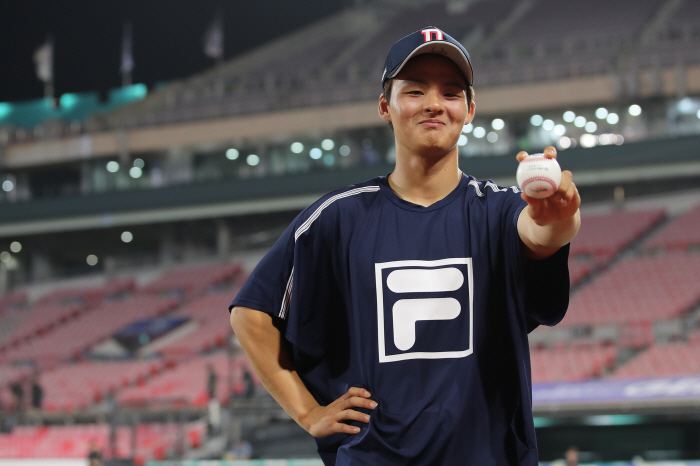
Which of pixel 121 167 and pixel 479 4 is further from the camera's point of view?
pixel 479 4

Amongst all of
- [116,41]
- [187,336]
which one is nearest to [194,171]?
[116,41]

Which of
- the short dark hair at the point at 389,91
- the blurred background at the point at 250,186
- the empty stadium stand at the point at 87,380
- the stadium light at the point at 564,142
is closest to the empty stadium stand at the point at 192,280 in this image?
the blurred background at the point at 250,186

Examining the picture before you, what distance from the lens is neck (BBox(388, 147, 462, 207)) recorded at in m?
2.20

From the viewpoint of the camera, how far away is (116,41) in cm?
3491

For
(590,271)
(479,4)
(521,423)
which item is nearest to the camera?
(521,423)

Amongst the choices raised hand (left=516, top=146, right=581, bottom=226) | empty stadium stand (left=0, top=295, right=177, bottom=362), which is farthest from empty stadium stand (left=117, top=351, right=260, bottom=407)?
raised hand (left=516, top=146, right=581, bottom=226)

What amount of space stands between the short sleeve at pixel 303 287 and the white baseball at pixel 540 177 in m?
0.68

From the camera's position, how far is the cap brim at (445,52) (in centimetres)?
212

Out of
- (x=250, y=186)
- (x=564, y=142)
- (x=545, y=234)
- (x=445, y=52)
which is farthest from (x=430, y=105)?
(x=564, y=142)

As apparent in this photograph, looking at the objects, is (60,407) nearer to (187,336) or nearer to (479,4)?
(187,336)

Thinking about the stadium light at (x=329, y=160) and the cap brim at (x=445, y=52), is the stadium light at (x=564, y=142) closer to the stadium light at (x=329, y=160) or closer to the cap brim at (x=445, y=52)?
the stadium light at (x=329, y=160)

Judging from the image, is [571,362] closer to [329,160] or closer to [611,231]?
[611,231]

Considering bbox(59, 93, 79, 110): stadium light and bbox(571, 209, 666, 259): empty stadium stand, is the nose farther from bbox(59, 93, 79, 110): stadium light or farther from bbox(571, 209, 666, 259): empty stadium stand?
bbox(59, 93, 79, 110): stadium light

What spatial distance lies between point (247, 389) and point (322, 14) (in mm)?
30487
